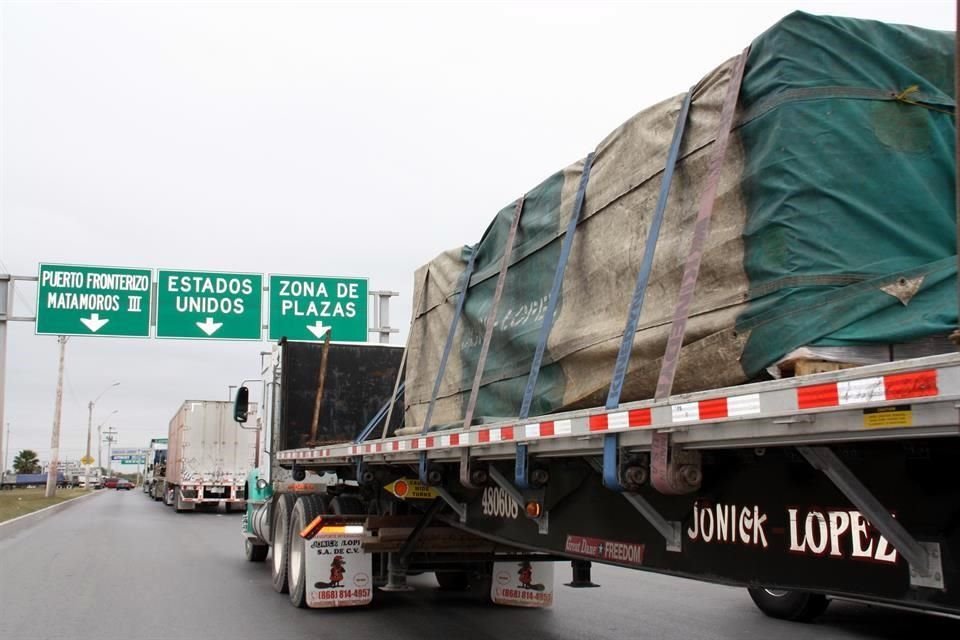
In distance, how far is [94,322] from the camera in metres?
20.9

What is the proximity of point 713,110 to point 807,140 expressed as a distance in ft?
2.05

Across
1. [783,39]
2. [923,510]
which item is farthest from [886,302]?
[783,39]

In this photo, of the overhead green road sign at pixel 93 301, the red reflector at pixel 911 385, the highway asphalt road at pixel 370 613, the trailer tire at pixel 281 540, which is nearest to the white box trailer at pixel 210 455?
the overhead green road sign at pixel 93 301

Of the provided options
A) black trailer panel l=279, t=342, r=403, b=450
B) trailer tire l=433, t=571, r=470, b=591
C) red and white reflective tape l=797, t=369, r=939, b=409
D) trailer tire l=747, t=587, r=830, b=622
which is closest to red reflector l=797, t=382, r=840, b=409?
red and white reflective tape l=797, t=369, r=939, b=409

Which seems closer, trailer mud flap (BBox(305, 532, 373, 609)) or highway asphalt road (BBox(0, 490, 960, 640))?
highway asphalt road (BBox(0, 490, 960, 640))

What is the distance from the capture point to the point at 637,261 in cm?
441

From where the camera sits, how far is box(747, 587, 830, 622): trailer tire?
841 centimetres

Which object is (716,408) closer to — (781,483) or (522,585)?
(781,483)

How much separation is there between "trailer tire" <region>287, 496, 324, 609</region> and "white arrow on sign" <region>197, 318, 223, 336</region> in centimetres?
1245

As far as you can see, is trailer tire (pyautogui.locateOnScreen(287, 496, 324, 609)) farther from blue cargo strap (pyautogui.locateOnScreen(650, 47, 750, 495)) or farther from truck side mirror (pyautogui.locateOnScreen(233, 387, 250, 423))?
blue cargo strap (pyautogui.locateOnScreen(650, 47, 750, 495))

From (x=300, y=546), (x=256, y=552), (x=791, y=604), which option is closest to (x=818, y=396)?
(x=791, y=604)

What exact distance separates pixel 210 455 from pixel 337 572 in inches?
888

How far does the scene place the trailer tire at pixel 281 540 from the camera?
1016 centimetres

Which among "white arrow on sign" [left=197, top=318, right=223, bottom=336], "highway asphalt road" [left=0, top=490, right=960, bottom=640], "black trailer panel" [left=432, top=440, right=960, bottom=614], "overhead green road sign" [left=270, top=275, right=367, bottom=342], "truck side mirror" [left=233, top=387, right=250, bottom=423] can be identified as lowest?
"highway asphalt road" [left=0, top=490, right=960, bottom=640]
